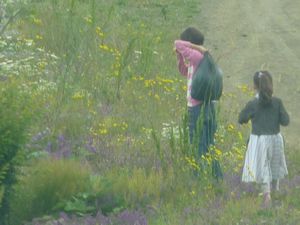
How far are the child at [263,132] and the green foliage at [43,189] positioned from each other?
6.48 feet

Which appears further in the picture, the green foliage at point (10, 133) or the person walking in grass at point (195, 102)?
the person walking in grass at point (195, 102)

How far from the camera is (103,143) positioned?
1205 cm

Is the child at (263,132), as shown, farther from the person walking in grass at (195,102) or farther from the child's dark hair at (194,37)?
the child's dark hair at (194,37)

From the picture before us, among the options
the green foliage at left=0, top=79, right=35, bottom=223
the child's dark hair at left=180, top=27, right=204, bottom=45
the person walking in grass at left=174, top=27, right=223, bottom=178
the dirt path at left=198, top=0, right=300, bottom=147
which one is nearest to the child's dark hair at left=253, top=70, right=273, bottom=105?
the person walking in grass at left=174, top=27, right=223, bottom=178

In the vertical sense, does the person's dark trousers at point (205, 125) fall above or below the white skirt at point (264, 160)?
above

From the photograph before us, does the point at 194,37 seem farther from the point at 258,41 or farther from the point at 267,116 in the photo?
the point at 258,41

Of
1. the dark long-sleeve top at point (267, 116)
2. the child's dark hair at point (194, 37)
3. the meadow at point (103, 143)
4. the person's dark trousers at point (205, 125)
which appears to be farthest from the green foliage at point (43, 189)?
the child's dark hair at point (194, 37)

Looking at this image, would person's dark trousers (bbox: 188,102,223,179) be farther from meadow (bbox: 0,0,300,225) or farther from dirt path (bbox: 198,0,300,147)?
dirt path (bbox: 198,0,300,147)

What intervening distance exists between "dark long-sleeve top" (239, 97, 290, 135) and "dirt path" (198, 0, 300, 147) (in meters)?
4.47

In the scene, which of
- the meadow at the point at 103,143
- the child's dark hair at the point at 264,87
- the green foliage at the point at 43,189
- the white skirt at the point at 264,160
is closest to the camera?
the meadow at the point at 103,143

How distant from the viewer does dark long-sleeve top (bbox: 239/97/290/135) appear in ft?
36.2

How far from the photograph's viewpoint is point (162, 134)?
12.3 m

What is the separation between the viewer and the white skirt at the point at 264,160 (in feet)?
36.2

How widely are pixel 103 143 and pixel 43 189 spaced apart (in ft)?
7.25
